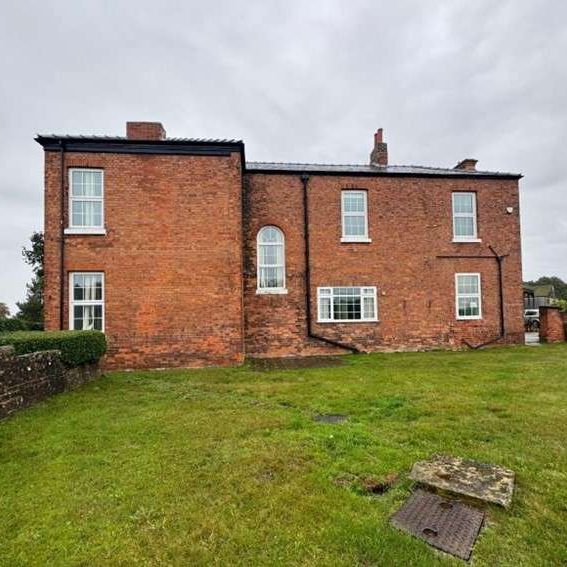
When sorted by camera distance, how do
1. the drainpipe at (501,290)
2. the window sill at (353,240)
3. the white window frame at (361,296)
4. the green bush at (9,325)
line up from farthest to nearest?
the drainpipe at (501,290) < the green bush at (9,325) < the window sill at (353,240) < the white window frame at (361,296)

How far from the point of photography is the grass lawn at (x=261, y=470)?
281cm

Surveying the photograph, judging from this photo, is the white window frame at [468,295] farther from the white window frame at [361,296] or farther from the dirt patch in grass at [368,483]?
the dirt patch in grass at [368,483]

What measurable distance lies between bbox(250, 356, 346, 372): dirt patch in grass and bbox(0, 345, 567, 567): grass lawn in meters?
3.10

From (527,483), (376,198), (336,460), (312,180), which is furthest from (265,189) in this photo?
(527,483)

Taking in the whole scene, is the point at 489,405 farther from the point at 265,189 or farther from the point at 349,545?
the point at 265,189

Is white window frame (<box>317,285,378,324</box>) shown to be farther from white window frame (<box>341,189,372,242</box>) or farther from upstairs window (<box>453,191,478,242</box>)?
upstairs window (<box>453,191,478,242</box>)

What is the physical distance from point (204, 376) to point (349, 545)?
756 cm

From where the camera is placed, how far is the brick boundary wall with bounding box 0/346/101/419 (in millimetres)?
6461

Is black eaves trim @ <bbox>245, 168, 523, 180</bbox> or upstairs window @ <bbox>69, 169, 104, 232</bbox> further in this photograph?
black eaves trim @ <bbox>245, 168, 523, 180</bbox>

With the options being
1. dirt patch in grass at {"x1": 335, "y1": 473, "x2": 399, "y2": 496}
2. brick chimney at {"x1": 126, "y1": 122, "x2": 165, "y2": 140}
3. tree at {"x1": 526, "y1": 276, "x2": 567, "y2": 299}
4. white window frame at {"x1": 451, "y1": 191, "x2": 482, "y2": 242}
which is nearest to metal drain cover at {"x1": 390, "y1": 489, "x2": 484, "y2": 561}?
dirt patch in grass at {"x1": 335, "y1": 473, "x2": 399, "y2": 496}

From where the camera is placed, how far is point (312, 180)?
14.0m

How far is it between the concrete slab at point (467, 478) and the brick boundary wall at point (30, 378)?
21.9 ft

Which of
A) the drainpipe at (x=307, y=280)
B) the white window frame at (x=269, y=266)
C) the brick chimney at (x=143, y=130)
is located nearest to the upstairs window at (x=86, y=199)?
the brick chimney at (x=143, y=130)

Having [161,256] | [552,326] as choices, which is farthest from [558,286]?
[161,256]
